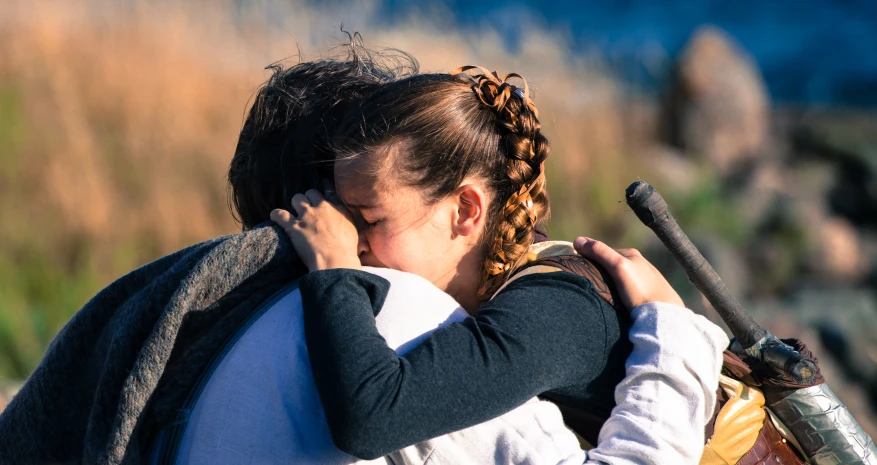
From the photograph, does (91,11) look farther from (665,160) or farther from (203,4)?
(665,160)

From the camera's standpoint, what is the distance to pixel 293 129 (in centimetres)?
230

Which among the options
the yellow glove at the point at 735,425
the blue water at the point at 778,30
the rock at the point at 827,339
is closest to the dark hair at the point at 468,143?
the yellow glove at the point at 735,425

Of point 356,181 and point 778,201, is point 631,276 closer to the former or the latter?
point 356,181

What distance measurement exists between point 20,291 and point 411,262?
159 inches

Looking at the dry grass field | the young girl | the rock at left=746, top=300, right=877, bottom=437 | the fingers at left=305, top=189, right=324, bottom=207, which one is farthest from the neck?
the rock at left=746, top=300, right=877, bottom=437

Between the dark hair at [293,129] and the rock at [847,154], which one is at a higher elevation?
the dark hair at [293,129]

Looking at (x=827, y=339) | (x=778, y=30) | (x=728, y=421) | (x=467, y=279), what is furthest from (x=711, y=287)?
(x=778, y=30)

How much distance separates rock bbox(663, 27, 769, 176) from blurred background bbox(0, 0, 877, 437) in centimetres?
2

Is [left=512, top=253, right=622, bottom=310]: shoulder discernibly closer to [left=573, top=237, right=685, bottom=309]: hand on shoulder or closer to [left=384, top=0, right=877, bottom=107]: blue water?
[left=573, top=237, right=685, bottom=309]: hand on shoulder

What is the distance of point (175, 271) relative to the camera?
6.54 ft

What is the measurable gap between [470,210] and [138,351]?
2.68 ft

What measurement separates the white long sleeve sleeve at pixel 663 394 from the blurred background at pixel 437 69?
8.08 feet

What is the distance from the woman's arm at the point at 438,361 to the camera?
5.61 ft

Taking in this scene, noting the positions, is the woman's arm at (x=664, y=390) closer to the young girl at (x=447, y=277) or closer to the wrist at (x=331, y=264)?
the young girl at (x=447, y=277)
